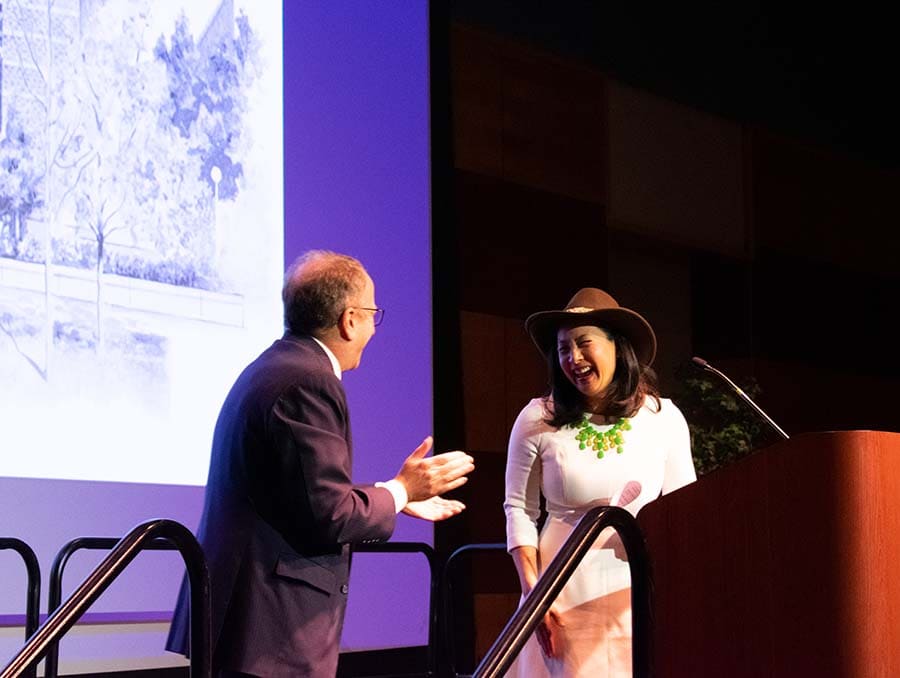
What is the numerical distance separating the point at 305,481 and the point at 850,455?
1.05m

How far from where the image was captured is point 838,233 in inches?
351

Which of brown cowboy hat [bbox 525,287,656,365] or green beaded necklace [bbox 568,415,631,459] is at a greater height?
brown cowboy hat [bbox 525,287,656,365]

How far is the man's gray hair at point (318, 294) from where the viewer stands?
111 inches

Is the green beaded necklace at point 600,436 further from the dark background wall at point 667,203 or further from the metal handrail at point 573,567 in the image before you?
the dark background wall at point 667,203

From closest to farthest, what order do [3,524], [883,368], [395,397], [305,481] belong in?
[305,481] < [3,524] < [395,397] < [883,368]

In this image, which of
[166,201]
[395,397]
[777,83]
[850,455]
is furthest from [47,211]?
[777,83]

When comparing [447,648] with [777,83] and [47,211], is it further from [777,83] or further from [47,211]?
[777,83]

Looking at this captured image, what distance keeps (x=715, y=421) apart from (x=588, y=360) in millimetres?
3767

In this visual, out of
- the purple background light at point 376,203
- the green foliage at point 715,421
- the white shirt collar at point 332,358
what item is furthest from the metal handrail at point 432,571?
the green foliage at point 715,421

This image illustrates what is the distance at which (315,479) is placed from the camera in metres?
2.54

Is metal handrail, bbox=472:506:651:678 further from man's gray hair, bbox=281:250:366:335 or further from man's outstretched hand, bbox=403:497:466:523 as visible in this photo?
man's gray hair, bbox=281:250:366:335

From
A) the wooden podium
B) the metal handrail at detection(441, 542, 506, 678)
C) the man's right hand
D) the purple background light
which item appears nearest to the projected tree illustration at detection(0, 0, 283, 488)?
the purple background light

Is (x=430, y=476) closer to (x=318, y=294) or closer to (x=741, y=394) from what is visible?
(x=318, y=294)

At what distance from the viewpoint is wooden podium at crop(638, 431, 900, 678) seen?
2.17m
